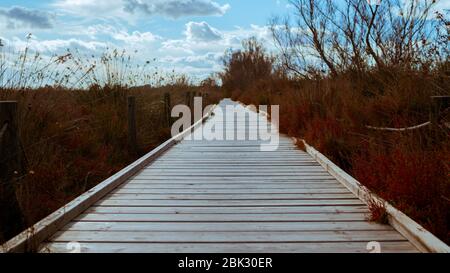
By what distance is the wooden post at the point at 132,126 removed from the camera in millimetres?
6152

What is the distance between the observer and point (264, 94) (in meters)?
17.0

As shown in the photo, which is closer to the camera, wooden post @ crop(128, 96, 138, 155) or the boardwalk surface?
the boardwalk surface

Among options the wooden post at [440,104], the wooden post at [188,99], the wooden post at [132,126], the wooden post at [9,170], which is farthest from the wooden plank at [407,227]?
the wooden post at [188,99]

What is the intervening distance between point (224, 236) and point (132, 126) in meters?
3.76

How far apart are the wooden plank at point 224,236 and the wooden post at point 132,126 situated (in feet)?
11.1

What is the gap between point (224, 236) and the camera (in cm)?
279

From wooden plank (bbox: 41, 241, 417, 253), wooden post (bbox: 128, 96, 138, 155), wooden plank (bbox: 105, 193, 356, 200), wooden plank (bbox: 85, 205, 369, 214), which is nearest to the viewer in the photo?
wooden plank (bbox: 41, 241, 417, 253)

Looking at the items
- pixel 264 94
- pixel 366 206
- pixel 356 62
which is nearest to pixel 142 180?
pixel 366 206

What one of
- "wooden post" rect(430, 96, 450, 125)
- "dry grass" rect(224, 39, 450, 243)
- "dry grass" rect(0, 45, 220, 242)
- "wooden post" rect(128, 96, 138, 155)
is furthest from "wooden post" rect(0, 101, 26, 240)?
"wooden post" rect(430, 96, 450, 125)

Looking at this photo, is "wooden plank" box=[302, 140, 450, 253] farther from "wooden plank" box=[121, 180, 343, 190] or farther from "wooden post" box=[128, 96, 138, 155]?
"wooden post" box=[128, 96, 138, 155]

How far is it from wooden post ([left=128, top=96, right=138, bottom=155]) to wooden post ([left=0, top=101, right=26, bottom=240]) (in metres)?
3.10

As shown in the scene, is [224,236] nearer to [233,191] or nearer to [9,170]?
[233,191]

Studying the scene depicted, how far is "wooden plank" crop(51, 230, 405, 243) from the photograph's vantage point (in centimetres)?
273

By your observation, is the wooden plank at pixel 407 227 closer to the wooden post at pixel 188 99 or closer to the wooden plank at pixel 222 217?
the wooden plank at pixel 222 217
